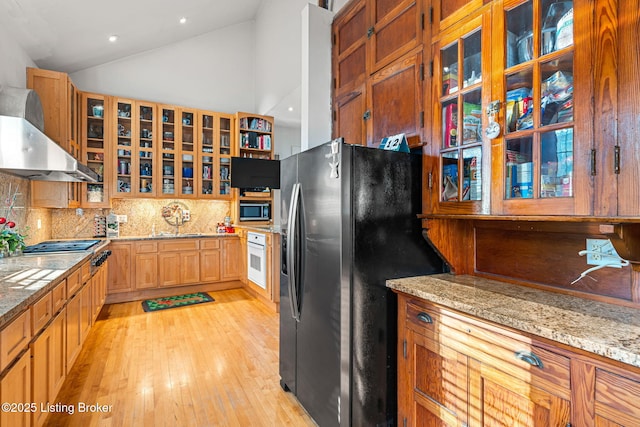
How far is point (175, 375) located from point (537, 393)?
251 centimetres

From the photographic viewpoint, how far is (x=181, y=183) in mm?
5234

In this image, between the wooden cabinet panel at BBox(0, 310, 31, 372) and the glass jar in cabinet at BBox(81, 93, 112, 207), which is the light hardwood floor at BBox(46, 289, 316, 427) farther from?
the glass jar in cabinet at BBox(81, 93, 112, 207)

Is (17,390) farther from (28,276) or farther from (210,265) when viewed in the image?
(210,265)

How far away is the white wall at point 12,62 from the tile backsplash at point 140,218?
1831 millimetres

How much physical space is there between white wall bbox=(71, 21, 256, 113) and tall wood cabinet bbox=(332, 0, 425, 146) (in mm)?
3710

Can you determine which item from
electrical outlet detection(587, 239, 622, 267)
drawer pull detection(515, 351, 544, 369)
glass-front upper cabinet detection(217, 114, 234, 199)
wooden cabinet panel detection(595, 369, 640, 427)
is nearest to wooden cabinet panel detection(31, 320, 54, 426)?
drawer pull detection(515, 351, 544, 369)

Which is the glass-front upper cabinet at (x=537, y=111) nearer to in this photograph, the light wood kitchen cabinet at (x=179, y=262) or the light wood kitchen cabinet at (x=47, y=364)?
the light wood kitchen cabinet at (x=47, y=364)

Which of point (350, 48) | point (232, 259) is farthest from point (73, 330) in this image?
point (350, 48)

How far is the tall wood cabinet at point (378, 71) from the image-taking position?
75.2 inches

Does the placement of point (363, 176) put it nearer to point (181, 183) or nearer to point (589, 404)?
point (589, 404)

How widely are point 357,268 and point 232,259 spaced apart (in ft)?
13.0

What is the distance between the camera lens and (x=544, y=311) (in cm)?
125

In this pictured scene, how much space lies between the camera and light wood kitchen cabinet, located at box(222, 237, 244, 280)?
5.22m

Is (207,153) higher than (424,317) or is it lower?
higher
